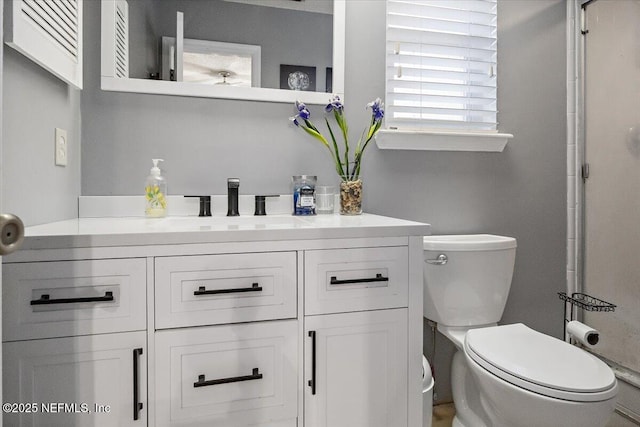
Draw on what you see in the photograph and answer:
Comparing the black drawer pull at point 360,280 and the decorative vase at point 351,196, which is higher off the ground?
the decorative vase at point 351,196

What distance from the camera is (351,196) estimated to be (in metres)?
1.62

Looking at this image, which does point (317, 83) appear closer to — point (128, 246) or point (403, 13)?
point (403, 13)

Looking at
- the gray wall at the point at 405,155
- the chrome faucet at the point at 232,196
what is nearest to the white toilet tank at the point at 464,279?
the gray wall at the point at 405,155

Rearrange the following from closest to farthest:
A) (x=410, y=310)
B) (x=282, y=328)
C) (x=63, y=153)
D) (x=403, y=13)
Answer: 1. (x=282, y=328)
2. (x=410, y=310)
3. (x=63, y=153)
4. (x=403, y=13)

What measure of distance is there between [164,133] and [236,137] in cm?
28

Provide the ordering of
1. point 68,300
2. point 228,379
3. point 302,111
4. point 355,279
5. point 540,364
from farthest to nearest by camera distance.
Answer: point 302,111
point 540,364
point 355,279
point 228,379
point 68,300

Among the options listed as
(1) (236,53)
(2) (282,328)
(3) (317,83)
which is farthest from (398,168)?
(2) (282,328)

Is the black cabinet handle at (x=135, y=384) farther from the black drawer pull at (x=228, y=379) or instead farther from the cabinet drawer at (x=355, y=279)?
the cabinet drawer at (x=355, y=279)

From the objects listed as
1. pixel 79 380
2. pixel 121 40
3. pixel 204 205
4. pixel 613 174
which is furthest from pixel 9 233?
pixel 613 174

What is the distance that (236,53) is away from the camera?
160 centimetres

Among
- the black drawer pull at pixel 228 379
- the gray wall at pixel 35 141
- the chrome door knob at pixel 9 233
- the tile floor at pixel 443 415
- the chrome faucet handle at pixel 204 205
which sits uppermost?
the gray wall at pixel 35 141

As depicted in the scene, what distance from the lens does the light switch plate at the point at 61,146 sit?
1294mm

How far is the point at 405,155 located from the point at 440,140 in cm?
18

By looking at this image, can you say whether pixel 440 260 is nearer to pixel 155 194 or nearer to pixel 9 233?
pixel 155 194
